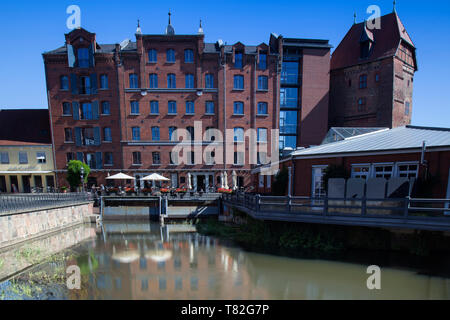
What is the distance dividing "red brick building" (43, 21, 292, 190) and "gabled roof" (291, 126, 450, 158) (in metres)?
13.5

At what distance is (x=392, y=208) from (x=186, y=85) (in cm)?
2327

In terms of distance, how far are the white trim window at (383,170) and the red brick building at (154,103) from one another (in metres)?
15.5

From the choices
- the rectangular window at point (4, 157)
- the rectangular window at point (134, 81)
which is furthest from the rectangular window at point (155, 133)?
the rectangular window at point (4, 157)

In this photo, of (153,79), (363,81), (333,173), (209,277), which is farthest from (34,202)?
(363,81)

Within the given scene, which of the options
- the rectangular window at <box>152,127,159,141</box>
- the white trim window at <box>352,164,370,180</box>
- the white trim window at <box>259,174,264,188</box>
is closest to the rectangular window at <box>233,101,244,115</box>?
the white trim window at <box>259,174,264,188</box>

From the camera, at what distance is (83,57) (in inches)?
995

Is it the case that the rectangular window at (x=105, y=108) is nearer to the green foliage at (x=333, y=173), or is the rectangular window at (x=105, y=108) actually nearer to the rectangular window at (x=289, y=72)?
the rectangular window at (x=289, y=72)

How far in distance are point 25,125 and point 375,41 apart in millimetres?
44808

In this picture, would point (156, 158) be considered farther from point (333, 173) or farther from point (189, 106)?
point (333, 173)

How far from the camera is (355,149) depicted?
11438 mm

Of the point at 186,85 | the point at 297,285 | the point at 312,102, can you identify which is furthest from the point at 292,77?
the point at 297,285

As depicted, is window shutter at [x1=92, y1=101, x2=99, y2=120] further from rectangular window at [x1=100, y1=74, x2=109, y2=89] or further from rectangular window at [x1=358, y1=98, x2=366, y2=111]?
rectangular window at [x1=358, y1=98, x2=366, y2=111]

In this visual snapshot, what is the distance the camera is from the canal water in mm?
7438

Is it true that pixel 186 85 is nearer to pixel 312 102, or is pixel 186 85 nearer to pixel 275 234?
pixel 312 102
